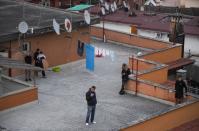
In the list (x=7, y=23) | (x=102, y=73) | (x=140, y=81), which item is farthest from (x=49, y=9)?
(x=140, y=81)

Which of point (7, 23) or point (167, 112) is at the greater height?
point (7, 23)

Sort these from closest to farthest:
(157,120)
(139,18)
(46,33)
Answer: (157,120) → (46,33) → (139,18)

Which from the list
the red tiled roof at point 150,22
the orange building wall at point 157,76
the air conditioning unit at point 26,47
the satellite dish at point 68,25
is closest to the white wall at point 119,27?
the red tiled roof at point 150,22

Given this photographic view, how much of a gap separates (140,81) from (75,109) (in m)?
3.47

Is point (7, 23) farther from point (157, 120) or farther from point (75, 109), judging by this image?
point (157, 120)

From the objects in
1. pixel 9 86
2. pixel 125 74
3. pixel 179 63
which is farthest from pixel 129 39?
pixel 9 86

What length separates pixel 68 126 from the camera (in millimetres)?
20797

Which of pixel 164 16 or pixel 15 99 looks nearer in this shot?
pixel 15 99

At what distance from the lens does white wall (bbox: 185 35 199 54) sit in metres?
36.0

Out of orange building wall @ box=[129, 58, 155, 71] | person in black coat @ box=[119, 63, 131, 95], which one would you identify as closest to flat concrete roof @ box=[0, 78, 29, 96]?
person in black coat @ box=[119, 63, 131, 95]

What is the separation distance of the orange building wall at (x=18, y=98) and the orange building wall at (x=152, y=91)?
4541 mm

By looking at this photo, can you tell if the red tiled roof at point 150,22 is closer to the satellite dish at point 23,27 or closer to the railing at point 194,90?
the railing at point 194,90

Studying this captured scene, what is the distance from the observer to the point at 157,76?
2598 cm

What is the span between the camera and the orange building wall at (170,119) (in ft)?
63.3
